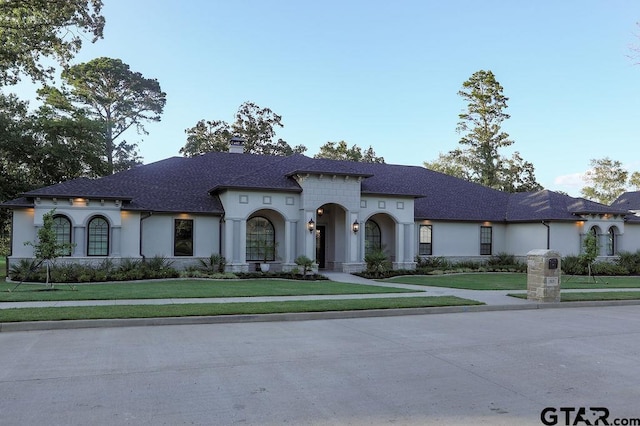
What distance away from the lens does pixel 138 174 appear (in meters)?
25.0

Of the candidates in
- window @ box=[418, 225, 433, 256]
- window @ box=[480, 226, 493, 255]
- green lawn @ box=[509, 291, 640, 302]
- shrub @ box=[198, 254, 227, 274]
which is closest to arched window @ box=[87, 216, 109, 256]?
shrub @ box=[198, 254, 227, 274]

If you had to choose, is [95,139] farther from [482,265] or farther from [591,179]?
[591,179]

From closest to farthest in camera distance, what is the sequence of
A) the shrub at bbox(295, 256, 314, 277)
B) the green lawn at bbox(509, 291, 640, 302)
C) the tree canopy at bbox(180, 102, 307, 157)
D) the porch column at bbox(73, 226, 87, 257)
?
1. the green lawn at bbox(509, 291, 640, 302)
2. the porch column at bbox(73, 226, 87, 257)
3. the shrub at bbox(295, 256, 314, 277)
4. the tree canopy at bbox(180, 102, 307, 157)

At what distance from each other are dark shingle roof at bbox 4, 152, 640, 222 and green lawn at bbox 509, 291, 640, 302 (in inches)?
426

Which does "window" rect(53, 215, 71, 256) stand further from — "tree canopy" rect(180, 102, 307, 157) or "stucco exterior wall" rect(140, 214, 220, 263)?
"tree canopy" rect(180, 102, 307, 157)

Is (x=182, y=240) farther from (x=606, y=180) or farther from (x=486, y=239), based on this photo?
(x=606, y=180)

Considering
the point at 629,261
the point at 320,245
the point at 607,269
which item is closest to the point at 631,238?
the point at 629,261

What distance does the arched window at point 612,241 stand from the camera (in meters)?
28.9

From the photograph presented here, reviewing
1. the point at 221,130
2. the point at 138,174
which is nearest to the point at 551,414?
the point at 138,174

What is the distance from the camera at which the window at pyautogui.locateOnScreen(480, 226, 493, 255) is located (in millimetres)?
29234

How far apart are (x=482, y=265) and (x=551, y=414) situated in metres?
24.6

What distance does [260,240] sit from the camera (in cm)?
2441

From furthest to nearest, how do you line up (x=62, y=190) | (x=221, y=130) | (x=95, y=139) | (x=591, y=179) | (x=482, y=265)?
(x=591, y=179) → (x=221, y=130) → (x=95, y=139) → (x=482, y=265) → (x=62, y=190)

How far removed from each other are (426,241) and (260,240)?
9803mm
